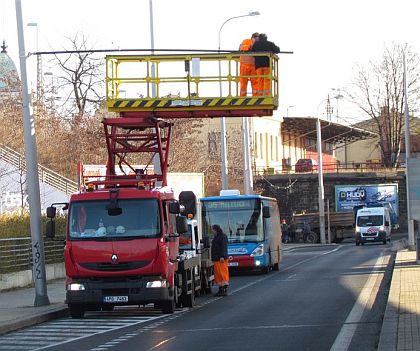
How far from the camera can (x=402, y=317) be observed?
52.3ft

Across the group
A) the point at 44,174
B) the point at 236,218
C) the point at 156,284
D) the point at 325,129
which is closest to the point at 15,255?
the point at 236,218

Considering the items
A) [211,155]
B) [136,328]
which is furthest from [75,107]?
[136,328]

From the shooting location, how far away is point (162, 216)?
20297 mm

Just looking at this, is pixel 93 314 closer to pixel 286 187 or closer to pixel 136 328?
pixel 136 328

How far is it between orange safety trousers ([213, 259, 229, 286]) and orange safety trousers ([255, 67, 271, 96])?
5483 millimetres

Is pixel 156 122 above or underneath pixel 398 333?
above

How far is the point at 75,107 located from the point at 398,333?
47.0 meters

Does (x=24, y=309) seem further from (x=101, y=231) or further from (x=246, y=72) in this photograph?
(x=246, y=72)

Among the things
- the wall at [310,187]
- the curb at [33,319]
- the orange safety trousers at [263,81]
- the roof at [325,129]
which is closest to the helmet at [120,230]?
the curb at [33,319]

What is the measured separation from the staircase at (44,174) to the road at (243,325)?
69.3 ft

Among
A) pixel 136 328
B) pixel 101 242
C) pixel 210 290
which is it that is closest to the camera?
pixel 136 328

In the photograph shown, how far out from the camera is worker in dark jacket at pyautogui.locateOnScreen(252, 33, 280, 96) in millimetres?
21703

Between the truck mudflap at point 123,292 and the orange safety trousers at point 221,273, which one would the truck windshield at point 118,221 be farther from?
the orange safety trousers at point 221,273

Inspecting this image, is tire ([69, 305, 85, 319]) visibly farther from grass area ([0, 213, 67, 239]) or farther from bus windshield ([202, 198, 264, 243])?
bus windshield ([202, 198, 264, 243])
